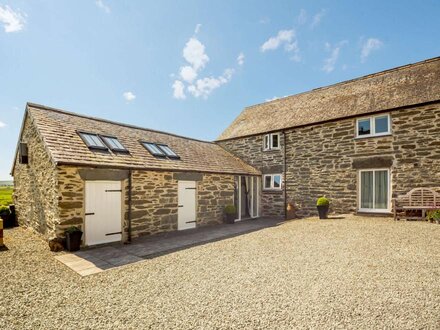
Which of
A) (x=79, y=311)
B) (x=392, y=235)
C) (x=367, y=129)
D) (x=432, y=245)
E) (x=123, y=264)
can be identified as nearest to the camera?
(x=79, y=311)

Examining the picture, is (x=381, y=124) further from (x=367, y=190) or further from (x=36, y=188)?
(x=36, y=188)

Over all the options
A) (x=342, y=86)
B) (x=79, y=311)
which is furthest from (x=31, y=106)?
(x=342, y=86)

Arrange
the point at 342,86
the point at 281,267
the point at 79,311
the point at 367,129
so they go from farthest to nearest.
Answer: the point at 342,86 < the point at 367,129 < the point at 281,267 < the point at 79,311

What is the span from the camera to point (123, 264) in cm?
602

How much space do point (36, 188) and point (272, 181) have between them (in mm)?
11134

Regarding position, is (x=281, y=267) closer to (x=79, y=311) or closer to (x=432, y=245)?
(x=79, y=311)

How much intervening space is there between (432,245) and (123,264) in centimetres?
792

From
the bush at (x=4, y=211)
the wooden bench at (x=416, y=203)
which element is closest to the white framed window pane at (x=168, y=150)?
the bush at (x=4, y=211)

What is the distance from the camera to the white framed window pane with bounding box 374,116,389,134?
11.4m

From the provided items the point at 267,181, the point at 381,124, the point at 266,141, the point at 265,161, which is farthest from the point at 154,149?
the point at 381,124

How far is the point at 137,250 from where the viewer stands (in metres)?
7.27

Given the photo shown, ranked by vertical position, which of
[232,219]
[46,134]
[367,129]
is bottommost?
[232,219]

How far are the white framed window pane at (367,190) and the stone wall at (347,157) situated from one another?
32cm

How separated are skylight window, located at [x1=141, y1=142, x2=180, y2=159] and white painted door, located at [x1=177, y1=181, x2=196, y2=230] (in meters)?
1.44
